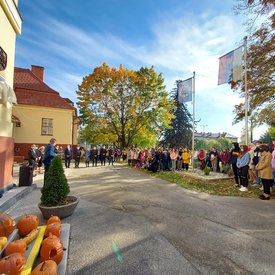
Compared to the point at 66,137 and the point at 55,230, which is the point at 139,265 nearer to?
the point at 55,230

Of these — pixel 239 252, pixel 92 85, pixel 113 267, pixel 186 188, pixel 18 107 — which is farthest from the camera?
pixel 92 85

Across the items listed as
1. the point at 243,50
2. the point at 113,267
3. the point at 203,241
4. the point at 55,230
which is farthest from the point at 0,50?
the point at 243,50

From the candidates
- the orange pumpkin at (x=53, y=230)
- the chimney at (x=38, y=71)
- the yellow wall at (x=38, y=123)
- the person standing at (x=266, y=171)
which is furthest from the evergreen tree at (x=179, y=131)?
the orange pumpkin at (x=53, y=230)

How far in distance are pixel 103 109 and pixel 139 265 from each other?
75.9 feet

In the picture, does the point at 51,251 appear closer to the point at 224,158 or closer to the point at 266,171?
the point at 266,171

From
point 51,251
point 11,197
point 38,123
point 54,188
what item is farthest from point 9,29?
point 38,123

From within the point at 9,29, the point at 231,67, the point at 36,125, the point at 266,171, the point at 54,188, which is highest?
the point at 231,67

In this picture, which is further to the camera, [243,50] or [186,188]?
[243,50]

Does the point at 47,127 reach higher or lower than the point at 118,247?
higher

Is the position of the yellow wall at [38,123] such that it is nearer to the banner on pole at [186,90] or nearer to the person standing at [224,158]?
the banner on pole at [186,90]

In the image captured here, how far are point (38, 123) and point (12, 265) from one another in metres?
23.6

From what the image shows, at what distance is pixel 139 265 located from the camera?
289 cm

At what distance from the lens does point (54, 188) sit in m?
4.63

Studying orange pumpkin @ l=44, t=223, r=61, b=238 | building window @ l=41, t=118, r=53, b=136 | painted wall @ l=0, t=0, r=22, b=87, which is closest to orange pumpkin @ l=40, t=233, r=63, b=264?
orange pumpkin @ l=44, t=223, r=61, b=238
